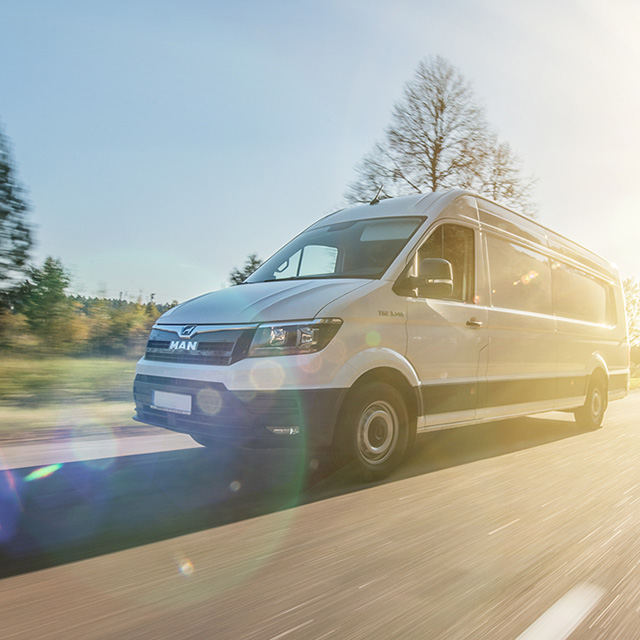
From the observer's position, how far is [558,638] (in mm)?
2303

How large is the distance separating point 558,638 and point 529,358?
4.62 m

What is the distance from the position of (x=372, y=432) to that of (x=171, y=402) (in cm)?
150

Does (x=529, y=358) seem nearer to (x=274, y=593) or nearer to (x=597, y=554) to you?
(x=597, y=554)

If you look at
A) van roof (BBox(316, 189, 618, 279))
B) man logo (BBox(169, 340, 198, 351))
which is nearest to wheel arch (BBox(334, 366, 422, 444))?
man logo (BBox(169, 340, 198, 351))

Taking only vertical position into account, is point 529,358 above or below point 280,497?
above

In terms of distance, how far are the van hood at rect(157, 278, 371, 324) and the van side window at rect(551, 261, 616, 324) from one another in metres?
3.82

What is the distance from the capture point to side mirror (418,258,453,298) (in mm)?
4961

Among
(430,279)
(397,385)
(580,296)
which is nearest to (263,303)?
(397,385)

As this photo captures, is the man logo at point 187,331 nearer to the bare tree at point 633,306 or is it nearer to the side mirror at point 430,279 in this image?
the side mirror at point 430,279

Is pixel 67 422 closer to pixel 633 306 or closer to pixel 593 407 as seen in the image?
pixel 593 407

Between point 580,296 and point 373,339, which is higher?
point 580,296

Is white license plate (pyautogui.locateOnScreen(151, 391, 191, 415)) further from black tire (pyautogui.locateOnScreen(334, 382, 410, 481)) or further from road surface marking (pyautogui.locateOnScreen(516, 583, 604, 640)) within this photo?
road surface marking (pyautogui.locateOnScreen(516, 583, 604, 640))

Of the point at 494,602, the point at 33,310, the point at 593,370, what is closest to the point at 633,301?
the point at 593,370

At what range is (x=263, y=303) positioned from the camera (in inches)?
176
